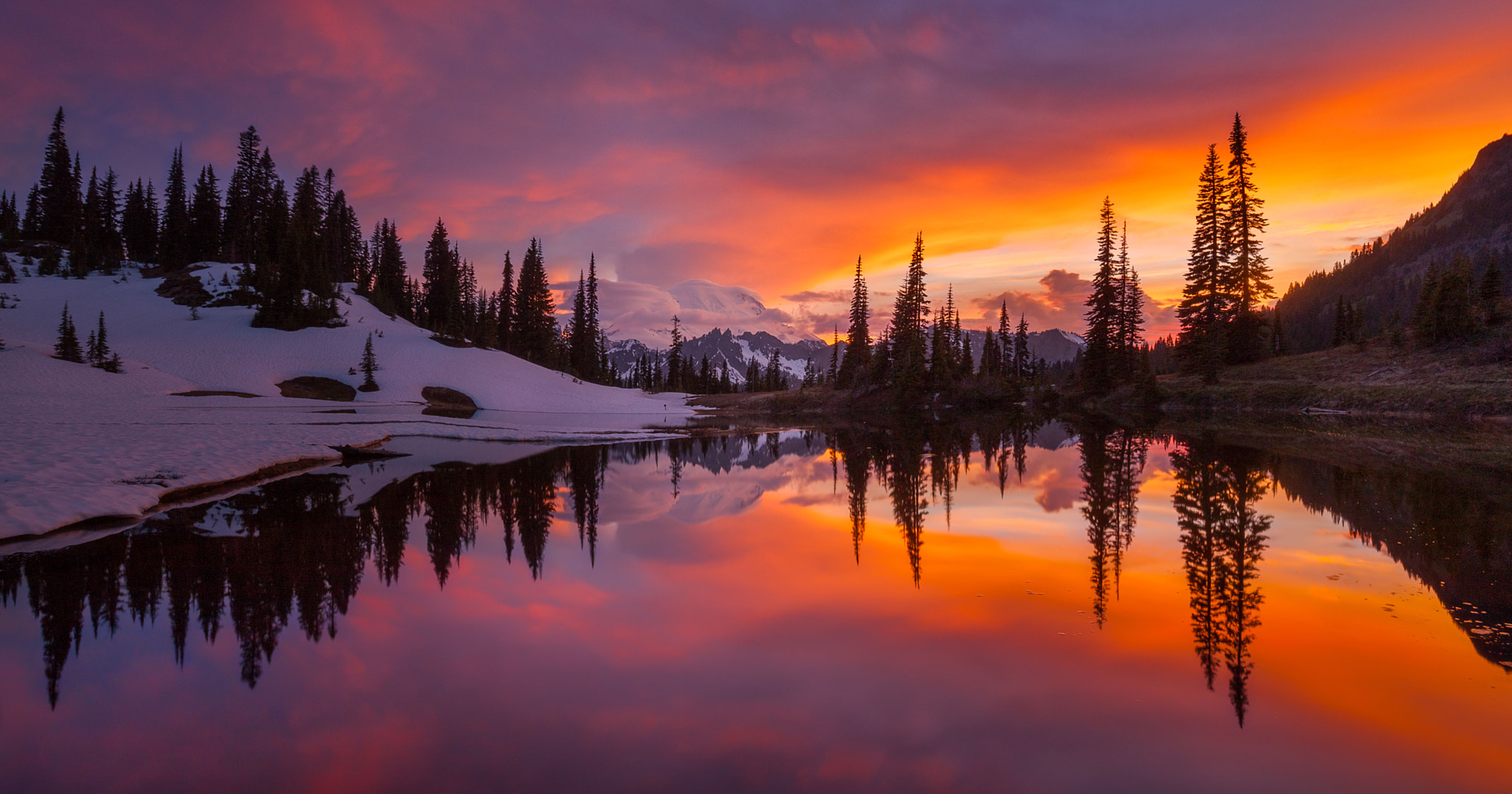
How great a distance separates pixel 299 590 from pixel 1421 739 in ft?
34.0

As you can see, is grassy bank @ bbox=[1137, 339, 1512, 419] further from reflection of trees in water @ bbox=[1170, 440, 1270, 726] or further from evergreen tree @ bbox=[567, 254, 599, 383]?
evergreen tree @ bbox=[567, 254, 599, 383]

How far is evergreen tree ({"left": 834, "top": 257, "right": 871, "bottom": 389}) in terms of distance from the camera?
7581 cm

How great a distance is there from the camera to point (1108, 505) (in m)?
12.4

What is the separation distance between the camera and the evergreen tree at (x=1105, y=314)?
56.9 m

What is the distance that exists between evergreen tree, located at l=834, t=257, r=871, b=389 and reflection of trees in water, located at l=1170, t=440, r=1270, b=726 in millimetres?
58893

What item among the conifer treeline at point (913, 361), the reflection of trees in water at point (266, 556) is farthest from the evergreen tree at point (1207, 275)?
the reflection of trees in water at point (266, 556)

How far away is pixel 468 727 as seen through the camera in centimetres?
437

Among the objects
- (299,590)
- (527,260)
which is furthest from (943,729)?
(527,260)

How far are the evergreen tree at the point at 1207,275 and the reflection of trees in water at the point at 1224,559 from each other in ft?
130

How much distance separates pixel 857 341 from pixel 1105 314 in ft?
92.9

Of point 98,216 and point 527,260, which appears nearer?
point 98,216

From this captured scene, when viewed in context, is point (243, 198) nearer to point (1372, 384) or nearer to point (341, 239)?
point (341, 239)

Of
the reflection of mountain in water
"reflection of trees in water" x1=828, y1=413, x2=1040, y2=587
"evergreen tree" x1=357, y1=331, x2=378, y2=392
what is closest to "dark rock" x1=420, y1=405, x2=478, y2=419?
"evergreen tree" x1=357, y1=331, x2=378, y2=392

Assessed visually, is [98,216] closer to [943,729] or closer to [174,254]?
[174,254]
